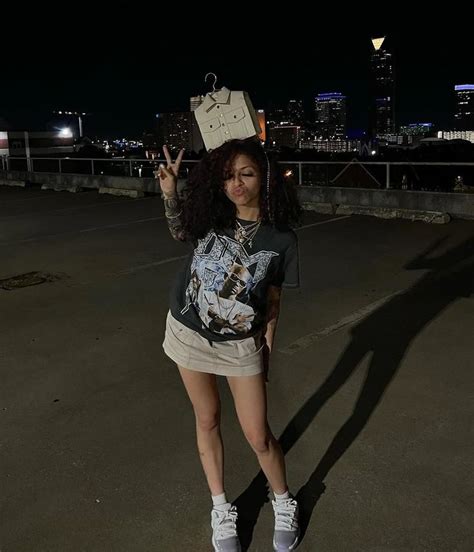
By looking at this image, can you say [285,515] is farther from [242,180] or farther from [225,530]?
[242,180]

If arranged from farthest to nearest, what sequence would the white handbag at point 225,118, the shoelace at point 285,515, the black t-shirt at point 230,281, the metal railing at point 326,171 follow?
1. the metal railing at point 326,171
2. the shoelace at point 285,515
3. the white handbag at point 225,118
4. the black t-shirt at point 230,281

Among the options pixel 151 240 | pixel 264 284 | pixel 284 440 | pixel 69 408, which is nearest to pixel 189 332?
pixel 264 284

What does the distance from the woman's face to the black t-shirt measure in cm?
10

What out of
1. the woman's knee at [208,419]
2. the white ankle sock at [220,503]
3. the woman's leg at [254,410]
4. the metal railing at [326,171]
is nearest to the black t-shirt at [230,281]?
the woman's leg at [254,410]

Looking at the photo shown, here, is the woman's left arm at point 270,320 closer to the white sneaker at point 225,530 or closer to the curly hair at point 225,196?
the curly hair at point 225,196

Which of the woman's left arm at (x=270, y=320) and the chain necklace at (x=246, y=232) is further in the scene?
the woman's left arm at (x=270, y=320)

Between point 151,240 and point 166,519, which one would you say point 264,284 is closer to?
point 166,519

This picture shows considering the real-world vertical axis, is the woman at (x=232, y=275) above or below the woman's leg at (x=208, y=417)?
above

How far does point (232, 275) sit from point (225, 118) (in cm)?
66

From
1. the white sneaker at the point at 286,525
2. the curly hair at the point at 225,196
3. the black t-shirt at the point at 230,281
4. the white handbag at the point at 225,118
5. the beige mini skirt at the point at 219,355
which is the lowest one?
the white sneaker at the point at 286,525

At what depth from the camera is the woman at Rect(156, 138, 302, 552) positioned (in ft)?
7.58

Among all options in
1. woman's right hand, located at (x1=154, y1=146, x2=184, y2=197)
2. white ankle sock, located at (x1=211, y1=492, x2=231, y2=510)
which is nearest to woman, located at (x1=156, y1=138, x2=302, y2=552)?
woman's right hand, located at (x1=154, y1=146, x2=184, y2=197)

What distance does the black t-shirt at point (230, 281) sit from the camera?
2.29 metres

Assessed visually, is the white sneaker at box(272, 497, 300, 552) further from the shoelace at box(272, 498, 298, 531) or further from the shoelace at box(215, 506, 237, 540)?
the shoelace at box(215, 506, 237, 540)
